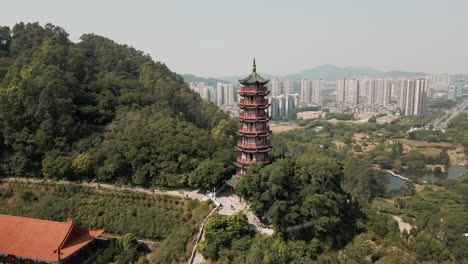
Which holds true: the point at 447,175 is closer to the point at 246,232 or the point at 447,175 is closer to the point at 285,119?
the point at 246,232

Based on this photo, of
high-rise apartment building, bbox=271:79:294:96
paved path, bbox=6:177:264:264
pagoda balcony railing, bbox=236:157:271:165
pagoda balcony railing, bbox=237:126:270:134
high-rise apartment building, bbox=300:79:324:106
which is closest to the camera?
paved path, bbox=6:177:264:264

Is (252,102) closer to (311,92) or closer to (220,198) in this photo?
(220,198)

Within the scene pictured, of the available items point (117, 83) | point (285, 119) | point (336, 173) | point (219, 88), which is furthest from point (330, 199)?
point (219, 88)

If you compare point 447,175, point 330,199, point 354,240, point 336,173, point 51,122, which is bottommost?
point 447,175

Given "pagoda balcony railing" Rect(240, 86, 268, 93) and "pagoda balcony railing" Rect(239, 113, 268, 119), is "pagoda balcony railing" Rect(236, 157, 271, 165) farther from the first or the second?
"pagoda balcony railing" Rect(240, 86, 268, 93)

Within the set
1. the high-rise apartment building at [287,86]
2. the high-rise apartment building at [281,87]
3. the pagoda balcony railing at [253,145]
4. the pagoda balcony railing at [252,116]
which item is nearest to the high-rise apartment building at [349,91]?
the high-rise apartment building at [287,86]

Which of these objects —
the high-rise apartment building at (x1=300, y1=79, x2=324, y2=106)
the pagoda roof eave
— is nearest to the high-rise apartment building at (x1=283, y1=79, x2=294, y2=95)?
the high-rise apartment building at (x1=300, y1=79, x2=324, y2=106)
